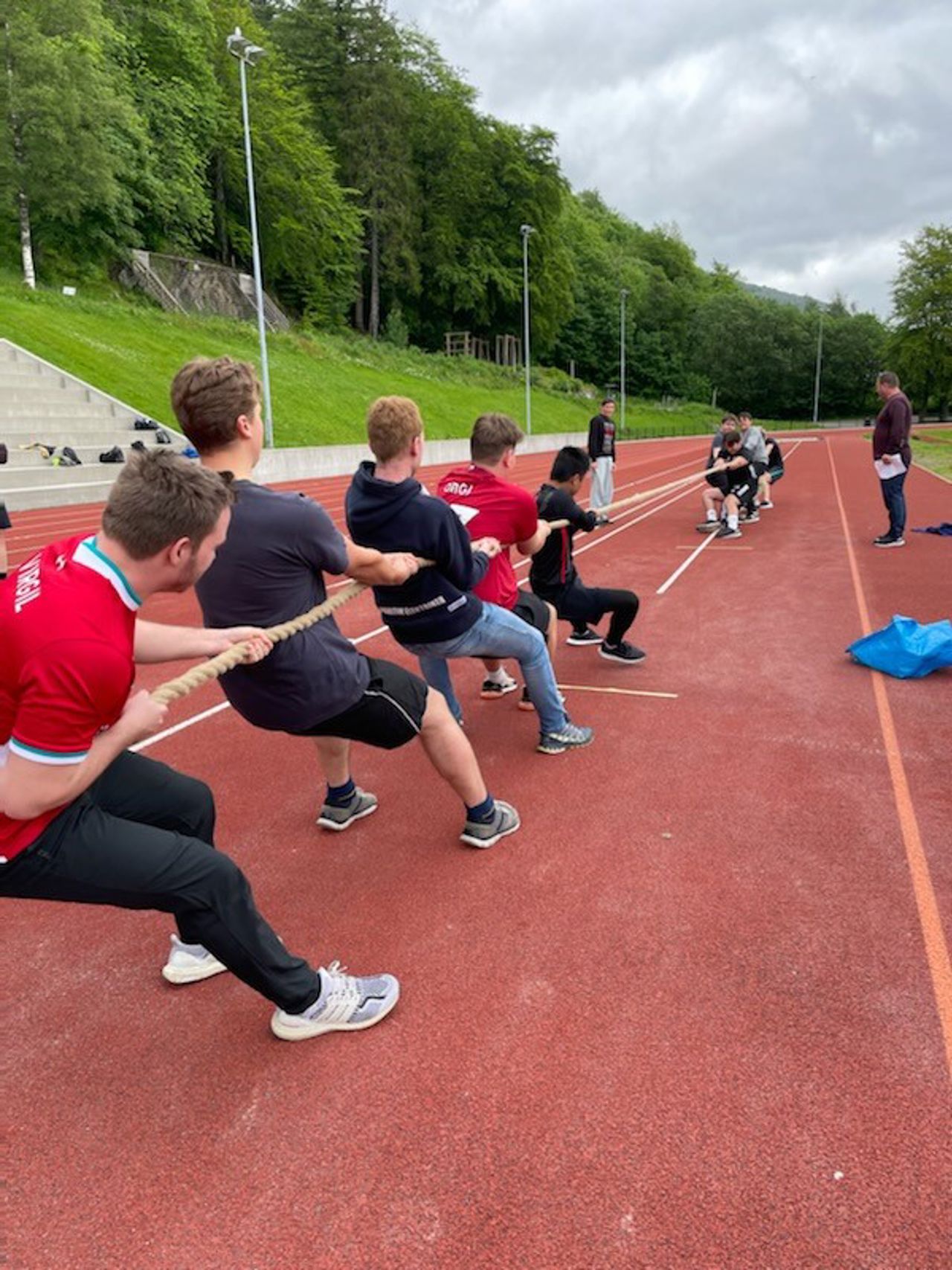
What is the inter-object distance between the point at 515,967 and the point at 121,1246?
1.43m

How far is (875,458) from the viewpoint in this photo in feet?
35.7

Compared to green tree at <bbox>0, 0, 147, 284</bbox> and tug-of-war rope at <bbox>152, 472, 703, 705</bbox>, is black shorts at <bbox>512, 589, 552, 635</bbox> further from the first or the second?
green tree at <bbox>0, 0, 147, 284</bbox>

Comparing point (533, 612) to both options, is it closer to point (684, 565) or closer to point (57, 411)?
point (684, 565)

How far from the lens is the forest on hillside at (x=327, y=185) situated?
30.2 meters

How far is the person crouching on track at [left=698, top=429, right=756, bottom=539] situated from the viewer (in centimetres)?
1236

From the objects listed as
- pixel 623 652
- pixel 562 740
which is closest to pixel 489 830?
pixel 562 740

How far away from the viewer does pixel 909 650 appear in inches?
232

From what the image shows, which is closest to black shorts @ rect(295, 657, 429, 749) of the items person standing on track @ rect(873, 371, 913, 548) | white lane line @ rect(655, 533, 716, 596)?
white lane line @ rect(655, 533, 716, 596)

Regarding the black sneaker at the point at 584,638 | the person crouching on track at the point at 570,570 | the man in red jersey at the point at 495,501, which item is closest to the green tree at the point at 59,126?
the black sneaker at the point at 584,638

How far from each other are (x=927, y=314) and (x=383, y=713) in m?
69.6

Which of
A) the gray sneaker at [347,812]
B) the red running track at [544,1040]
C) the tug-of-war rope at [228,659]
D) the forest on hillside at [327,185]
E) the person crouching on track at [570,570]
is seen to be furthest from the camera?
the forest on hillside at [327,185]

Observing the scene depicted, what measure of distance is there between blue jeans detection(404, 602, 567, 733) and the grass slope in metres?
22.3

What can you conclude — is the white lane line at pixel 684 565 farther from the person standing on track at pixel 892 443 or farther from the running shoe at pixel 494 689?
the running shoe at pixel 494 689

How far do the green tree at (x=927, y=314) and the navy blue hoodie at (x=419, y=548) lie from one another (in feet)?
218
